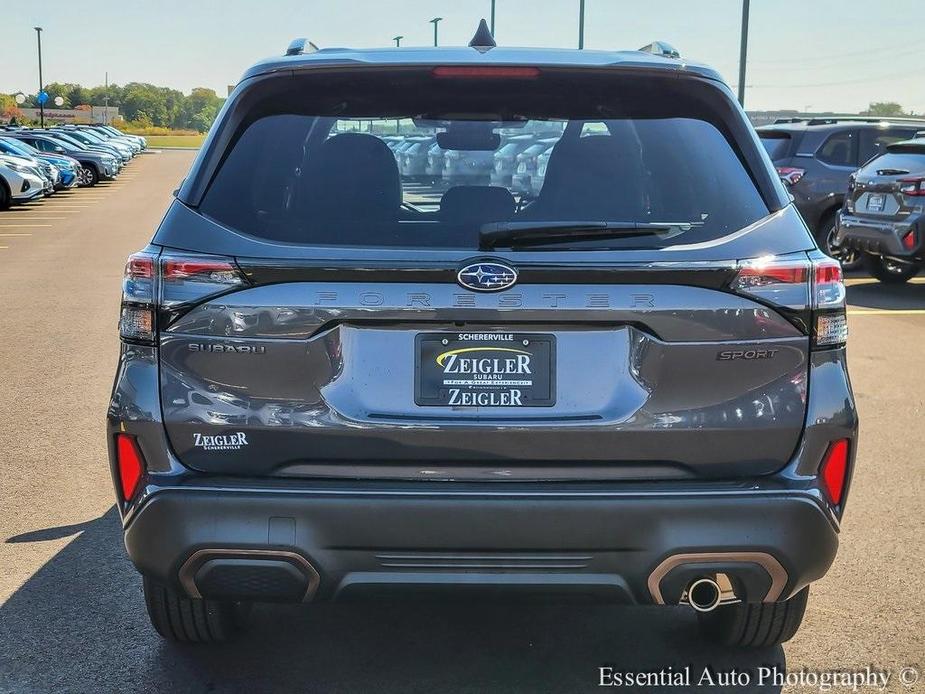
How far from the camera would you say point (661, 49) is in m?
3.91

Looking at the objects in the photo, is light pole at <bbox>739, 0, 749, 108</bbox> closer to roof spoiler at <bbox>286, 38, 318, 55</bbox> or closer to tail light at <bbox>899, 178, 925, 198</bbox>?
tail light at <bbox>899, 178, 925, 198</bbox>

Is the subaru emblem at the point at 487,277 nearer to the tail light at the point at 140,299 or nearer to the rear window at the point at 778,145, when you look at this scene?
the tail light at the point at 140,299

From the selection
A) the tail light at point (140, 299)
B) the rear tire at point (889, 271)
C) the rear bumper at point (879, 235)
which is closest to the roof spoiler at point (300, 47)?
the tail light at point (140, 299)

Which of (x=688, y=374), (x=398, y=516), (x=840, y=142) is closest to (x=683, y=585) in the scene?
(x=688, y=374)

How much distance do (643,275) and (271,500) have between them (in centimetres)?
109

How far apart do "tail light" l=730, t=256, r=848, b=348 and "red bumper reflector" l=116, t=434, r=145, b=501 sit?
1610 millimetres

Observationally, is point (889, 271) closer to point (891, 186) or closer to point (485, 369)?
point (891, 186)

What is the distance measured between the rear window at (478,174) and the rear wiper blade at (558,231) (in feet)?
0.10

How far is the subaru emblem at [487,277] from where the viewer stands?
9.83 ft

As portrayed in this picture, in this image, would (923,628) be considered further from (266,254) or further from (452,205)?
(266,254)

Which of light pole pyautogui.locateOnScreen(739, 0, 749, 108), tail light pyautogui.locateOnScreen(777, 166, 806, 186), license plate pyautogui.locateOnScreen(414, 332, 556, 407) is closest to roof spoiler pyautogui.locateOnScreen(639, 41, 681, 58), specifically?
license plate pyautogui.locateOnScreen(414, 332, 556, 407)

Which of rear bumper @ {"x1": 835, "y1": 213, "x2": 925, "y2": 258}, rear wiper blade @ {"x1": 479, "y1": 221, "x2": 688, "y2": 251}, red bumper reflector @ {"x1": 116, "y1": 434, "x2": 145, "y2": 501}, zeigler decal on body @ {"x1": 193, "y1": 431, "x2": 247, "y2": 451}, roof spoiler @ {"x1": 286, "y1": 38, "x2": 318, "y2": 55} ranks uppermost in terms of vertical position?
roof spoiler @ {"x1": 286, "y1": 38, "x2": 318, "y2": 55}

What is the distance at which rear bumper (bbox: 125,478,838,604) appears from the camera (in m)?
2.97

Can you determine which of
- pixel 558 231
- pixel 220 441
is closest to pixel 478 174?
pixel 558 231
